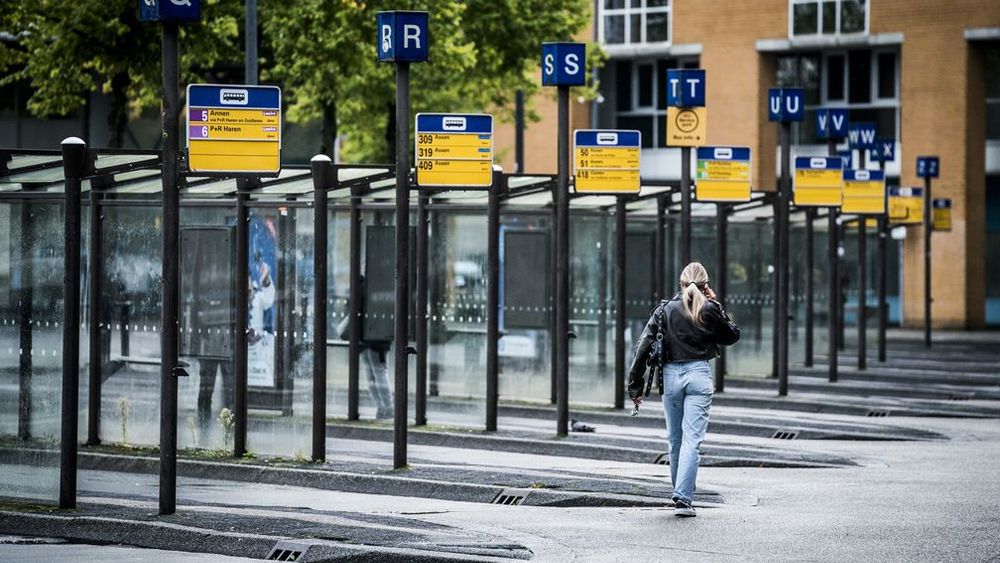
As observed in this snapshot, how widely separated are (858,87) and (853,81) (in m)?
0.22

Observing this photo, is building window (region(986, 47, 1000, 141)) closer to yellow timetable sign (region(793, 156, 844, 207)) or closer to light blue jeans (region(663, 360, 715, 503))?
yellow timetable sign (region(793, 156, 844, 207))

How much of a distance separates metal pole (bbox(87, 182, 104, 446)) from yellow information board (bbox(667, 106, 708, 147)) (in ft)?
23.6

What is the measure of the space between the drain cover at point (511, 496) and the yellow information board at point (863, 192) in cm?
1469

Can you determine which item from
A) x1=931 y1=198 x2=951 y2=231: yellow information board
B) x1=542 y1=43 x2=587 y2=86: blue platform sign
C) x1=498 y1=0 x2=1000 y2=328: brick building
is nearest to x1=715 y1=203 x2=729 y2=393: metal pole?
x1=542 y1=43 x2=587 y2=86: blue platform sign

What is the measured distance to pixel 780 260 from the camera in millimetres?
22906

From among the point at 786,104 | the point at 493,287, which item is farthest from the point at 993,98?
the point at 493,287

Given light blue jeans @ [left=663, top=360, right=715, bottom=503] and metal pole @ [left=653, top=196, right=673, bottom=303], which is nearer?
light blue jeans @ [left=663, top=360, right=715, bottom=503]

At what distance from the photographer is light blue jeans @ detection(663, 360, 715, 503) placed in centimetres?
1217

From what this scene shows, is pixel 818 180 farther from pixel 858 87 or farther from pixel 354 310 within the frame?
pixel 858 87

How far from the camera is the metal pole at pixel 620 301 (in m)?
19.6

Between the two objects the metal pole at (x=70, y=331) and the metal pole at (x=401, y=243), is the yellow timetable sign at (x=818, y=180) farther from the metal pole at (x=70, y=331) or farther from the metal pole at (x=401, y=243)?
the metal pole at (x=70, y=331)

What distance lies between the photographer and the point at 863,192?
1064 inches

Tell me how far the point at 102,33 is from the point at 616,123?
28521mm

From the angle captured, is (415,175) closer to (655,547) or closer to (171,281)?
(171,281)
